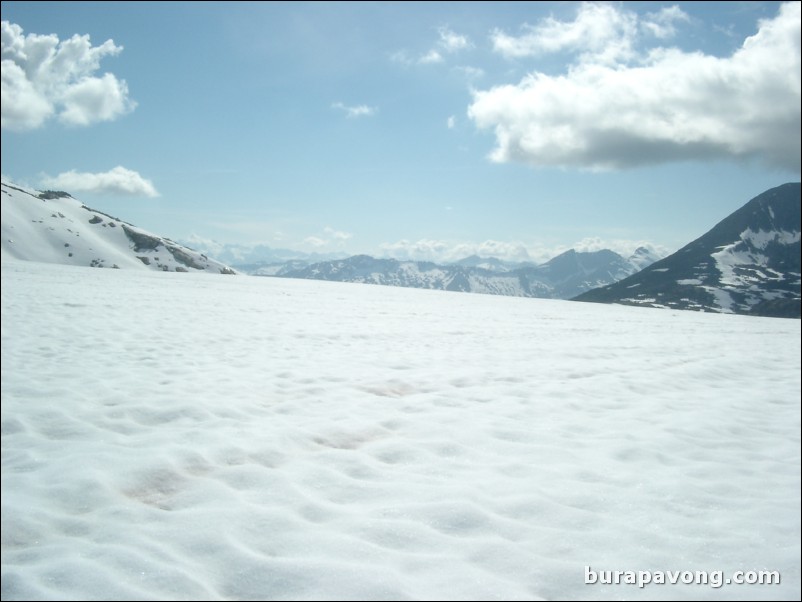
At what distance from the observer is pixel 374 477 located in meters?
5.39

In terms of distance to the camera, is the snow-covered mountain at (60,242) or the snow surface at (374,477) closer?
the snow surface at (374,477)

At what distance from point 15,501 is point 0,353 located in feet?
26.5

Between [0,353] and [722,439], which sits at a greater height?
[0,353]

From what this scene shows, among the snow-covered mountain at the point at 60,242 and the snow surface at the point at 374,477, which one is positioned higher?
the snow-covered mountain at the point at 60,242

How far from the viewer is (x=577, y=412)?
28.0 ft

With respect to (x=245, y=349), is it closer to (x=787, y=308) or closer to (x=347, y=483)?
Result: (x=347, y=483)

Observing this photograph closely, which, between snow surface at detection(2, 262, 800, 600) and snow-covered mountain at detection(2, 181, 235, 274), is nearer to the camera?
A: snow surface at detection(2, 262, 800, 600)

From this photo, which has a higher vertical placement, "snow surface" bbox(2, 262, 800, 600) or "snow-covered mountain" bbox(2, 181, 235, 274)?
"snow-covered mountain" bbox(2, 181, 235, 274)

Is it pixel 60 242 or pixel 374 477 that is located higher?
pixel 60 242

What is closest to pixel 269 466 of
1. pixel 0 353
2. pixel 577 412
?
pixel 577 412

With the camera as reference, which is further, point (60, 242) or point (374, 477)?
point (60, 242)

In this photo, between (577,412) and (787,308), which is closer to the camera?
(577,412)

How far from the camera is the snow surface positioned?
Answer: 3.71 meters

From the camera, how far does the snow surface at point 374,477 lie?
371 centimetres
